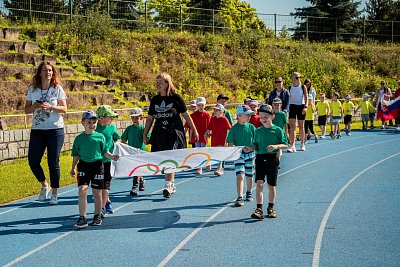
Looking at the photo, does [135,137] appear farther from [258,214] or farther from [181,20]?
[181,20]

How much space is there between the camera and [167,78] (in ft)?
34.3

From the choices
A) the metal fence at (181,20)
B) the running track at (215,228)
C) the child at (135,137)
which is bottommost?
the running track at (215,228)

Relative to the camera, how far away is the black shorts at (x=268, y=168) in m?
9.43

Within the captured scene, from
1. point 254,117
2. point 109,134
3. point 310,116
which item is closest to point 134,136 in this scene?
point 109,134

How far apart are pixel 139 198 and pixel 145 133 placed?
1.16 metres

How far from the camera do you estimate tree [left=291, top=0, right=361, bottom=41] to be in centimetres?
4241

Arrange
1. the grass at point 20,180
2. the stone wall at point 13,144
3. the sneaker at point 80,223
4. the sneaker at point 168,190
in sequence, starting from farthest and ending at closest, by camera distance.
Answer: the stone wall at point 13,144, the grass at point 20,180, the sneaker at point 168,190, the sneaker at point 80,223

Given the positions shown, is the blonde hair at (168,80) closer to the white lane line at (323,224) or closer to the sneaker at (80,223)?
the sneaker at (80,223)

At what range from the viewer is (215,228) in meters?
8.75

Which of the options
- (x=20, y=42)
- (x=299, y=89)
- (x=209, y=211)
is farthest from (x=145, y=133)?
(x=20, y=42)

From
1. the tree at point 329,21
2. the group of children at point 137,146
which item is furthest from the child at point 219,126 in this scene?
the tree at point 329,21

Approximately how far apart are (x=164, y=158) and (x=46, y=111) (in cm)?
198

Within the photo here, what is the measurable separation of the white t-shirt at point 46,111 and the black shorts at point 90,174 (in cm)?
153

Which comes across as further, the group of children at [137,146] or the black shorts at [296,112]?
the black shorts at [296,112]
